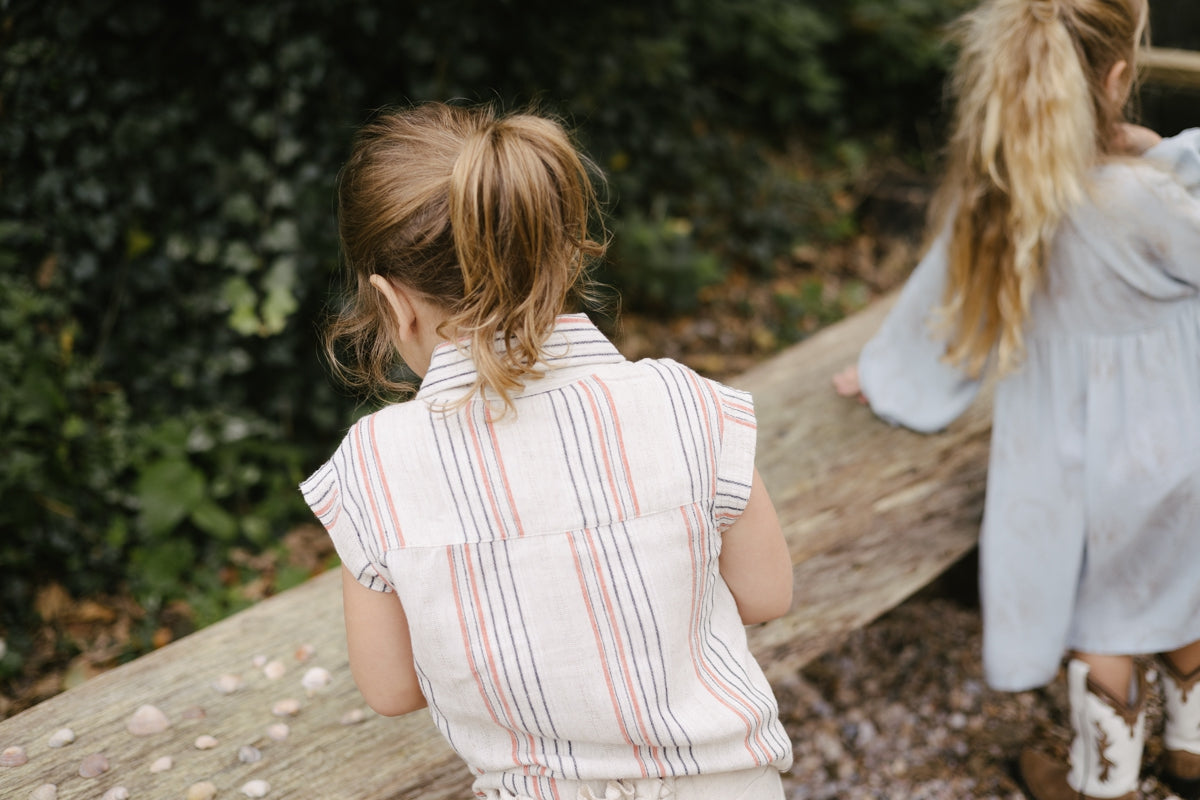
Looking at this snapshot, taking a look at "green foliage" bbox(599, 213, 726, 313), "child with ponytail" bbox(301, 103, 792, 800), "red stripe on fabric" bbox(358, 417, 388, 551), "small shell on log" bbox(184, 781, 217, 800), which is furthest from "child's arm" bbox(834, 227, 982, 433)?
"small shell on log" bbox(184, 781, 217, 800)

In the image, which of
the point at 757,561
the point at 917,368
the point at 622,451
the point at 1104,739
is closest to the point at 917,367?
the point at 917,368

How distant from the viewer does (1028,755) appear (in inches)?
95.0

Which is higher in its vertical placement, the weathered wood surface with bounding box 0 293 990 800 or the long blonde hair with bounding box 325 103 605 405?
the long blonde hair with bounding box 325 103 605 405

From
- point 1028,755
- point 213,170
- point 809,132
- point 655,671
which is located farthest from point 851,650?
point 809,132

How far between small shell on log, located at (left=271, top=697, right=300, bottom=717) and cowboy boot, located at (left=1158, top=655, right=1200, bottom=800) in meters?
2.00

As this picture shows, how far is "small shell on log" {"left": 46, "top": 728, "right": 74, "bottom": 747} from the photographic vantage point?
181 centimetres

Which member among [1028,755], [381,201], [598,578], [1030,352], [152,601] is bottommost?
[1028,755]

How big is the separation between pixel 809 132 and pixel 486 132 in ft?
16.1

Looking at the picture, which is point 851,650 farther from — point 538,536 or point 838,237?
point 838,237

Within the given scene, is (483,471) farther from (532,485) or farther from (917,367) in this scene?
(917,367)

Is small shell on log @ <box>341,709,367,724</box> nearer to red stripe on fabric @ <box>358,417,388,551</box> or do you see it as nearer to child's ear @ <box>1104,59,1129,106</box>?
red stripe on fabric @ <box>358,417,388,551</box>

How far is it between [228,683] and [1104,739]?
195cm

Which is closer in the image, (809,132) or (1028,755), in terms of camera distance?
(1028,755)

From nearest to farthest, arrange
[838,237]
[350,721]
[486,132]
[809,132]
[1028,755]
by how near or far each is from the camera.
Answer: [486,132] → [350,721] → [1028,755] → [838,237] → [809,132]
